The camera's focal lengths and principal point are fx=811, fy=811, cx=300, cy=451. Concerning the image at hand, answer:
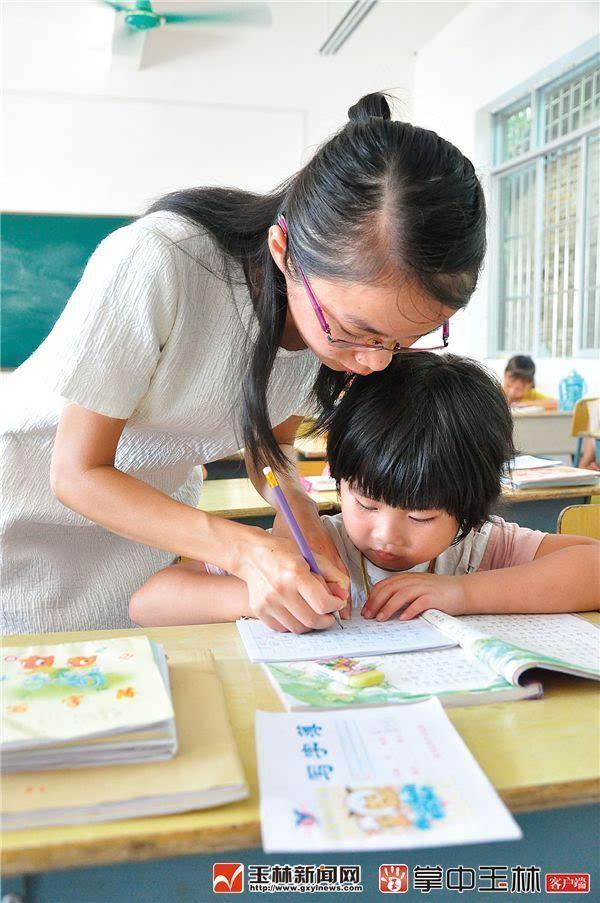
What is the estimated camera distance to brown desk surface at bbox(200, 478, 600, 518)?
2.18 metres

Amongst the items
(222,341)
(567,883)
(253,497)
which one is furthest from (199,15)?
(567,883)

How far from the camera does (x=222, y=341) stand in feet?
3.74

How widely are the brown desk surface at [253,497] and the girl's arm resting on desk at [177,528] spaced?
3.47 feet

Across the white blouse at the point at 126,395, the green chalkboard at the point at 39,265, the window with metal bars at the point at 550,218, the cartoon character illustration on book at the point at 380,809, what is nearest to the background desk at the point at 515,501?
the white blouse at the point at 126,395

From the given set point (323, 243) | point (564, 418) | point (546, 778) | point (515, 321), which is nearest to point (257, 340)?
point (323, 243)

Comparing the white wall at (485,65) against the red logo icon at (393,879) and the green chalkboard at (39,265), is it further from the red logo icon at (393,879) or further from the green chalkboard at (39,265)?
the red logo icon at (393,879)

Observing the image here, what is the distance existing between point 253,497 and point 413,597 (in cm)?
129

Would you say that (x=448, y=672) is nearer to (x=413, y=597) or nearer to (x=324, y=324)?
(x=413, y=597)

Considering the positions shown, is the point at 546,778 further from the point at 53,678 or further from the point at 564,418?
the point at 564,418

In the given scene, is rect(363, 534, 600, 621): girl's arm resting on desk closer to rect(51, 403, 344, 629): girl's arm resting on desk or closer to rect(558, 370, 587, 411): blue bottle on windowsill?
rect(51, 403, 344, 629): girl's arm resting on desk

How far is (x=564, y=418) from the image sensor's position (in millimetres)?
4875

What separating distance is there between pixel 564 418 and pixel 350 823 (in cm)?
460

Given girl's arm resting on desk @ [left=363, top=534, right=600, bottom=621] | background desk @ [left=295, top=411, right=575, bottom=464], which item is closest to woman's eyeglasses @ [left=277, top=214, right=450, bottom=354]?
girl's arm resting on desk @ [left=363, top=534, right=600, bottom=621]

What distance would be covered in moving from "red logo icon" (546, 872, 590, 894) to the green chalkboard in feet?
21.3
